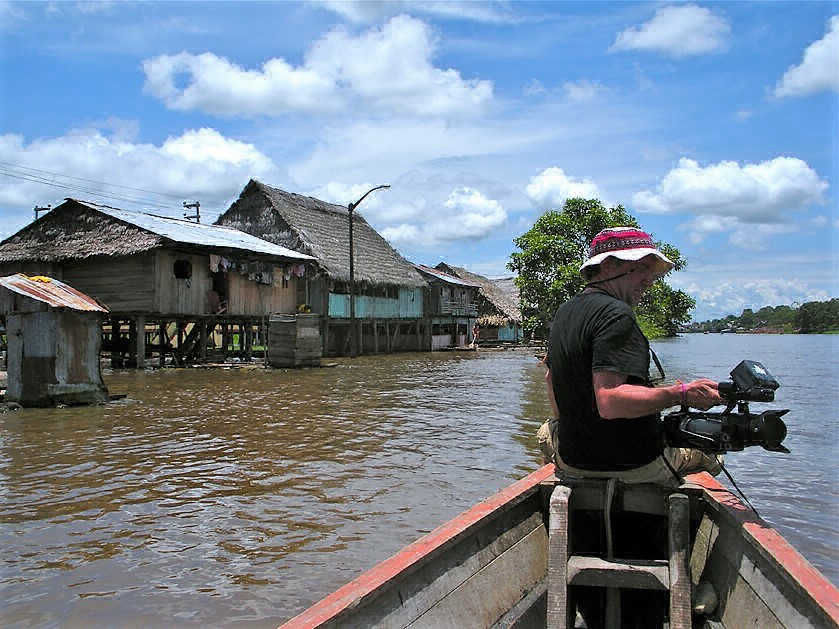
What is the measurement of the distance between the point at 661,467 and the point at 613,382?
0.67 m

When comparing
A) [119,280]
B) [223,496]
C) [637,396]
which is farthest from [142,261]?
[637,396]

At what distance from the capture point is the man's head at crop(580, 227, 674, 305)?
10.0 ft

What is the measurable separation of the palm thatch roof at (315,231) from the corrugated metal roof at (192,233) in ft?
6.99

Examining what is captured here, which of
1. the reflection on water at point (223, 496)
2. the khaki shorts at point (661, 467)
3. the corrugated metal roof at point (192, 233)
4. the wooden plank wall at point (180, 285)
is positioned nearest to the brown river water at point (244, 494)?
the reflection on water at point (223, 496)

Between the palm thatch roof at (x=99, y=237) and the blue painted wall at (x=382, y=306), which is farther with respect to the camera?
the blue painted wall at (x=382, y=306)

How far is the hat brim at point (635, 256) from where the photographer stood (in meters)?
3.00

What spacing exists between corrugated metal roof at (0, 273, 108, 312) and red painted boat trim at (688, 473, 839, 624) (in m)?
10.8

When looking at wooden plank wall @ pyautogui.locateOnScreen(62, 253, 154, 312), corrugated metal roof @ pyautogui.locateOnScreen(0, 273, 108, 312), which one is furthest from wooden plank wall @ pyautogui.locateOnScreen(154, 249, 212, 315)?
corrugated metal roof @ pyautogui.locateOnScreen(0, 273, 108, 312)

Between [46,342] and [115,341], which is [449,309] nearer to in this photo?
[115,341]

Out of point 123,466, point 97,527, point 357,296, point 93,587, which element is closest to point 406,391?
point 123,466

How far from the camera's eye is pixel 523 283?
3159cm

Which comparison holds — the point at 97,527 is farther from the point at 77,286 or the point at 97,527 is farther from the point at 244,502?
the point at 77,286

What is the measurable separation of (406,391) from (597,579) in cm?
1297

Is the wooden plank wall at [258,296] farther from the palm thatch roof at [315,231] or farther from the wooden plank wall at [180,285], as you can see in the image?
the palm thatch roof at [315,231]
